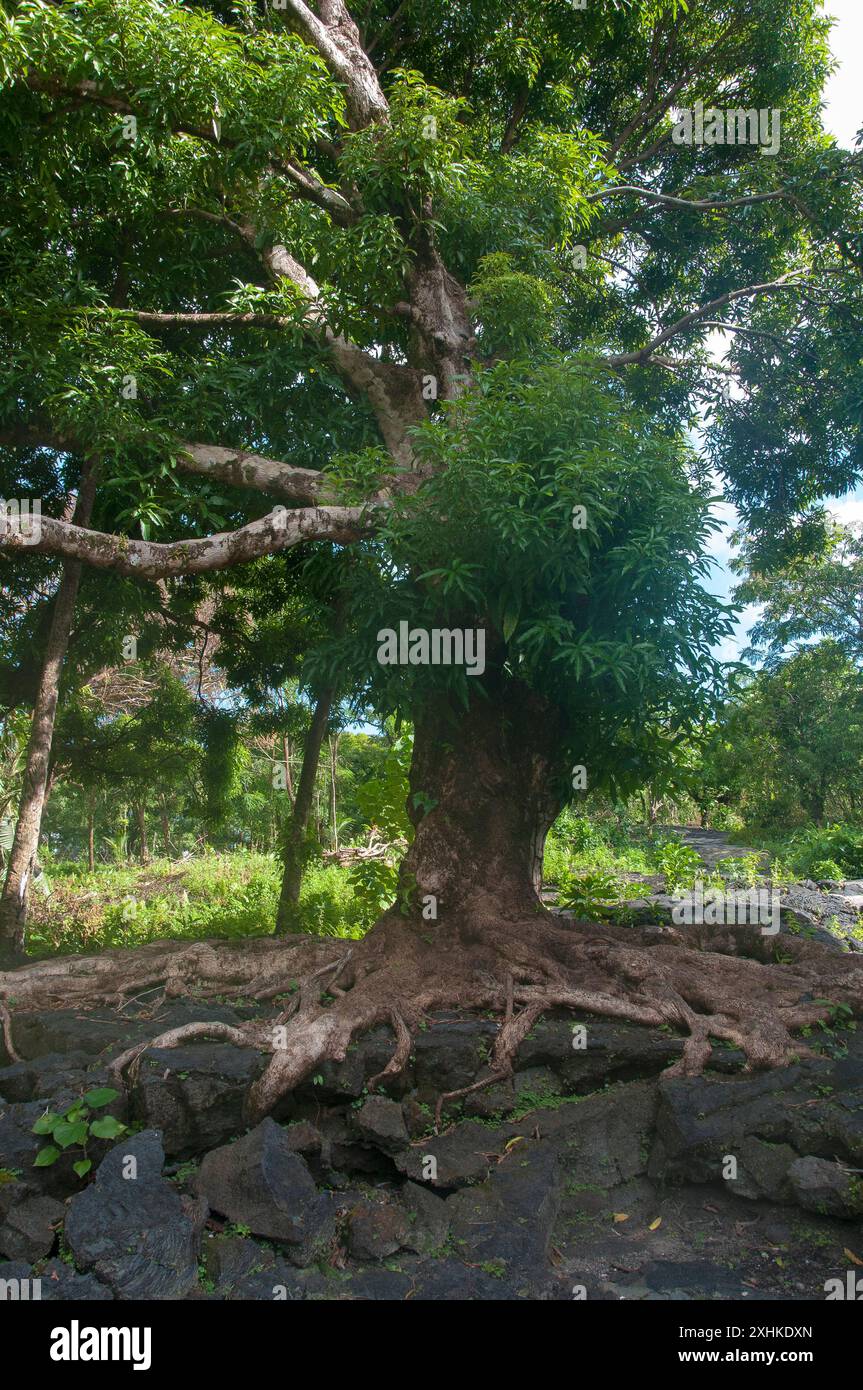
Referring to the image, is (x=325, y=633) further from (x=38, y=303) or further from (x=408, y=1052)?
(x=408, y=1052)

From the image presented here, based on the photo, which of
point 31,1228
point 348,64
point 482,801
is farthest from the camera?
point 348,64

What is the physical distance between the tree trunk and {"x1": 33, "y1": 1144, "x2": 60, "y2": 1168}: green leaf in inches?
133

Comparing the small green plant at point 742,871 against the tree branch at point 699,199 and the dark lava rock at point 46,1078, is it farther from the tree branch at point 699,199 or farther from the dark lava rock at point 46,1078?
the dark lava rock at point 46,1078

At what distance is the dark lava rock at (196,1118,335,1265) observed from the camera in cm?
483

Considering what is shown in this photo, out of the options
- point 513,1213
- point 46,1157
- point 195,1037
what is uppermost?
point 195,1037

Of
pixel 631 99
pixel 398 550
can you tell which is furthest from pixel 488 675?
pixel 631 99

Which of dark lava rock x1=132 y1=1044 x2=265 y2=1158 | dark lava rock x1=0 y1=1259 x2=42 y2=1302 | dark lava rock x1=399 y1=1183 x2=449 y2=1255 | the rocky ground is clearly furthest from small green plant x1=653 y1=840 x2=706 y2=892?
dark lava rock x1=0 y1=1259 x2=42 y2=1302

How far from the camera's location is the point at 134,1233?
179 inches

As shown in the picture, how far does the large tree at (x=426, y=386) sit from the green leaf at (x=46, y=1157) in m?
1.24

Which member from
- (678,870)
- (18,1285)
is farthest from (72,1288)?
(678,870)

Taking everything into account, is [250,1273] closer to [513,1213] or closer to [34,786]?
[513,1213]

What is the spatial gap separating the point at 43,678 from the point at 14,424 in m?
2.43

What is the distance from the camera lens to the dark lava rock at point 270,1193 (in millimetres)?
4828

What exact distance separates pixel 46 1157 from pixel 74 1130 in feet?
0.64
